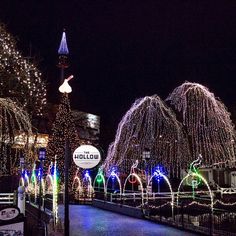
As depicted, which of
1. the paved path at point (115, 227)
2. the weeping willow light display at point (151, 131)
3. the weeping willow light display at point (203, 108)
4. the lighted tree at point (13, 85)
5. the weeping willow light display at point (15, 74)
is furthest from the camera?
the weeping willow light display at point (151, 131)

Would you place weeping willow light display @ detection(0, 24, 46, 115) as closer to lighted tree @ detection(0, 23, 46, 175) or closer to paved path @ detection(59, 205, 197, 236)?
lighted tree @ detection(0, 23, 46, 175)

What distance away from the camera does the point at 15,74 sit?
19625 mm

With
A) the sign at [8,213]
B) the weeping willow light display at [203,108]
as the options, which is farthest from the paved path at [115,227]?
the weeping willow light display at [203,108]

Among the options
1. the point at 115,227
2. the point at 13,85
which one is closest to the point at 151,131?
the point at 115,227

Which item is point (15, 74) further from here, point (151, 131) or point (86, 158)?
point (151, 131)

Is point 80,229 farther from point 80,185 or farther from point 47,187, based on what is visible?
point 47,187

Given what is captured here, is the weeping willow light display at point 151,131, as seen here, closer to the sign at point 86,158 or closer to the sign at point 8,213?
the sign at point 86,158

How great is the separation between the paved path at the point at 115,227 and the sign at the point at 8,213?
656 centimetres

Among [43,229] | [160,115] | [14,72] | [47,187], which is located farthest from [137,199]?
[43,229]

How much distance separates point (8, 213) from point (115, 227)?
347 inches

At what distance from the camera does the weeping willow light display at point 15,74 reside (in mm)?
18938

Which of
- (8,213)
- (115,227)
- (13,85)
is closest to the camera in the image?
(8,213)

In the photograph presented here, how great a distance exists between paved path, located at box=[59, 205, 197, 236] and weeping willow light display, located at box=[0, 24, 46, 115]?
20.7ft

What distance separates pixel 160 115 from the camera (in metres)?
28.9
